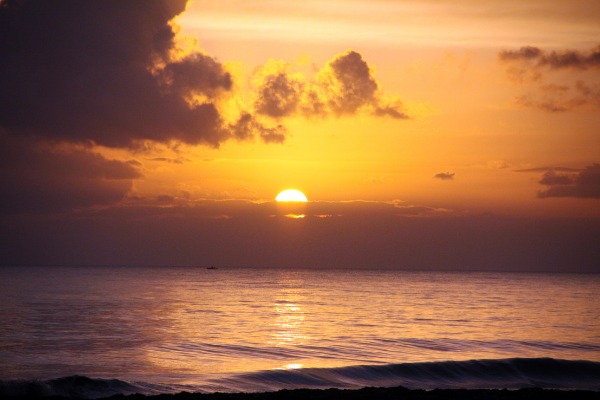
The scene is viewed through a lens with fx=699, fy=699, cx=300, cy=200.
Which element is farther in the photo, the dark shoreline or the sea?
the sea

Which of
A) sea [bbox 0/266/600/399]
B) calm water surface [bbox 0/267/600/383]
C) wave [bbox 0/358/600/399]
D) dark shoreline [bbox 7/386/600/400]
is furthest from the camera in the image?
calm water surface [bbox 0/267/600/383]

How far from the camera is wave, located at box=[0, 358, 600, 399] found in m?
29.6

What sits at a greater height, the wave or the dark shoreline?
the dark shoreline

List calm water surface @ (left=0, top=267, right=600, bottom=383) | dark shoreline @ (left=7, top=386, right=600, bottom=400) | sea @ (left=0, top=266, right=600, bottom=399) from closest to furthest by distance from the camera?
dark shoreline @ (left=7, top=386, right=600, bottom=400)
sea @ (left=0, top=266, right=600, bottom=399)
calm water surface @ (left=0, top=267, right=600, bottom=383)

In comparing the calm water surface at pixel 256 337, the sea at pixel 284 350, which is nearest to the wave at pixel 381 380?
the sea at pixel 284 350

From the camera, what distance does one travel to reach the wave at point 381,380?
29.6 m

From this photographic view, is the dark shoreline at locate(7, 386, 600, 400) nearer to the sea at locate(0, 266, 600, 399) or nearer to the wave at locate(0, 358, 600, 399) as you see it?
the wave at locate(0, 358, 600, 399)

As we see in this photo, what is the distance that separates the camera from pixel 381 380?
114ft

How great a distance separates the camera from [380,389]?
1093 inches

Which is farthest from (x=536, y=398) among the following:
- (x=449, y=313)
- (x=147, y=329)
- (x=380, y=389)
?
(x=449, y=313)

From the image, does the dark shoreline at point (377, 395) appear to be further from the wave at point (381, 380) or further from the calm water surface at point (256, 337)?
the calm water surface at point (256, 337)

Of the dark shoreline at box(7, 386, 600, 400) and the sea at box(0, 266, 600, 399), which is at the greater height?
the dark shoreline at box(7, 386, 600, 400)

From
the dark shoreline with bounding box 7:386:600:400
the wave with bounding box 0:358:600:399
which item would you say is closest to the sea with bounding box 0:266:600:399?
the wave with bounding box 0:358:600:399

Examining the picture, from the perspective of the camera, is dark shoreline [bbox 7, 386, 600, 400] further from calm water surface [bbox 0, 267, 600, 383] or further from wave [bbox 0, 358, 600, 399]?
calm water surface [bbox 0, 267, 600, 383]
